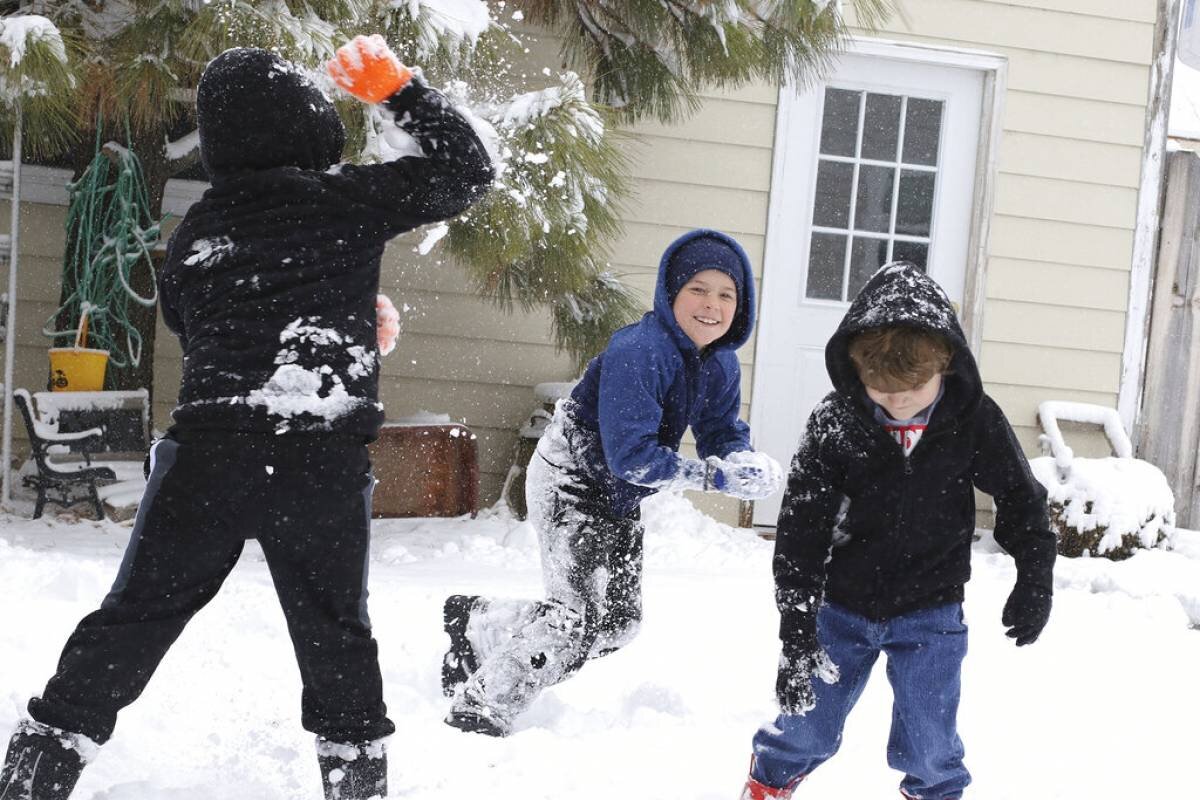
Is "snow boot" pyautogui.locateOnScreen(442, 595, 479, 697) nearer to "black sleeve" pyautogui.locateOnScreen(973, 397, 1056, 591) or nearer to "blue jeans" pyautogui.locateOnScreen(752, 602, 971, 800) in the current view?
"blue jeans" pyautogui.locateOnScreen(752, 602, 971, 800)

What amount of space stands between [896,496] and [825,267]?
14.4ft

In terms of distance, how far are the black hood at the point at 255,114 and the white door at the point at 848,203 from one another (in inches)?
174

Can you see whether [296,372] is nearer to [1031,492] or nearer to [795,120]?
[1031,492]

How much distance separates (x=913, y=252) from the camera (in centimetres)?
661

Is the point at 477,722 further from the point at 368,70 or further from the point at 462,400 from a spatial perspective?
the point at 462,400

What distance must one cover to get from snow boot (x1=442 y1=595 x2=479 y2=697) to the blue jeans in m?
0.97

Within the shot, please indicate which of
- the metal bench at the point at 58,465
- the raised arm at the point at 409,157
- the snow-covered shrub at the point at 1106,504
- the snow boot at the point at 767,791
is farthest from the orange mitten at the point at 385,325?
the snow-covered shrub at the point at 1106,504

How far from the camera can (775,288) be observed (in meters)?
6.38

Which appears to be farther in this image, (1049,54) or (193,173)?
(1049,54)

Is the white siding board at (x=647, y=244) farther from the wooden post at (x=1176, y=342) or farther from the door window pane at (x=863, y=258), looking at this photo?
the wooden post at (x=1176, y=342)

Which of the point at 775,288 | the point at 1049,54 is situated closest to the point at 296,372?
the point at 775,288

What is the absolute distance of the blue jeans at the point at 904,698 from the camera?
224cm

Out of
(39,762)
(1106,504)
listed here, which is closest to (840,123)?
(1106,504)

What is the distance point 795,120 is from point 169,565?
16.5 ft
